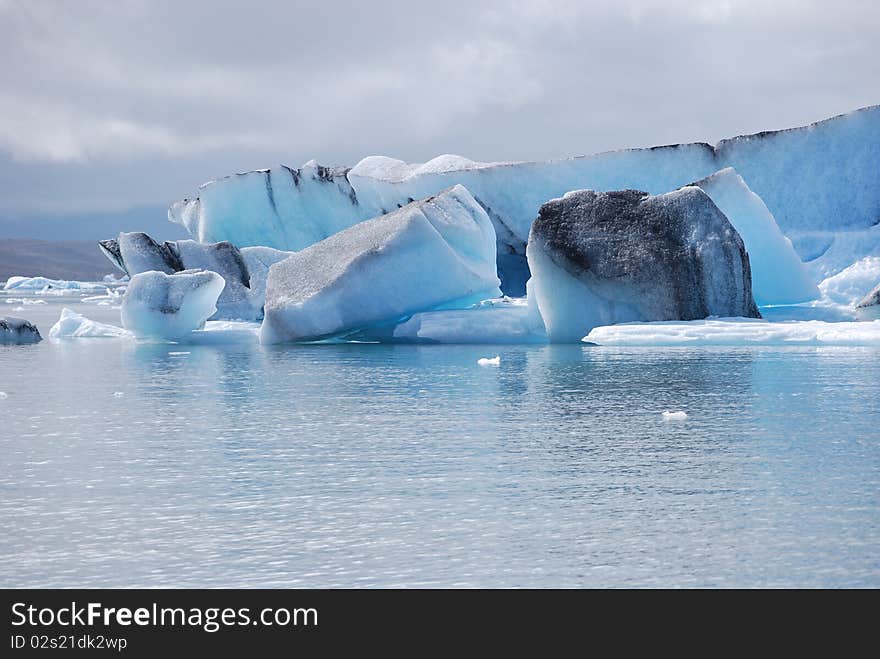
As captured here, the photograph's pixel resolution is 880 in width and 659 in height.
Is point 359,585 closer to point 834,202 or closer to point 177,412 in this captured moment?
point 177,412

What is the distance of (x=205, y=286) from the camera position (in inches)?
531

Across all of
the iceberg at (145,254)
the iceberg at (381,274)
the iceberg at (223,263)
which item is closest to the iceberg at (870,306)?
the iceberg at (381,274)

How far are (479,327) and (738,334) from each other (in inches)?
116

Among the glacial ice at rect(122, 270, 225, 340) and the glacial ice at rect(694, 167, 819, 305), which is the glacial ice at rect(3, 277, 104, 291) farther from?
the glacial ice at rect(694, 167, 819, 305)

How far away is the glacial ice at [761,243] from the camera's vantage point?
13.8 m

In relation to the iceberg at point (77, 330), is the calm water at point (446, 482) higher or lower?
lower

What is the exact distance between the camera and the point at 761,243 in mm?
13906

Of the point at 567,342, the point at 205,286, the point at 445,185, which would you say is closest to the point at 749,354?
the point at 567,342

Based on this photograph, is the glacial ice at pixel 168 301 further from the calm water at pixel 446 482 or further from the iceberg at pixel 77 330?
the calm water at pixel 446 482

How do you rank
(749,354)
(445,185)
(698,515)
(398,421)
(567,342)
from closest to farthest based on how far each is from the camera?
(698,515), (398,421), (749,354), (567,342), (445,185)

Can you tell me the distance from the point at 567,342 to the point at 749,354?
249 centimetres

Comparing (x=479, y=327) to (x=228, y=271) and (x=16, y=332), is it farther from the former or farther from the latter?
(x=228, y=271)

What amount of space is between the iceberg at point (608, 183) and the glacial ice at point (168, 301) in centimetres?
580

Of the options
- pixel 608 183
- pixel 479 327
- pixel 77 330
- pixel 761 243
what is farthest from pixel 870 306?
pixel 77 330
